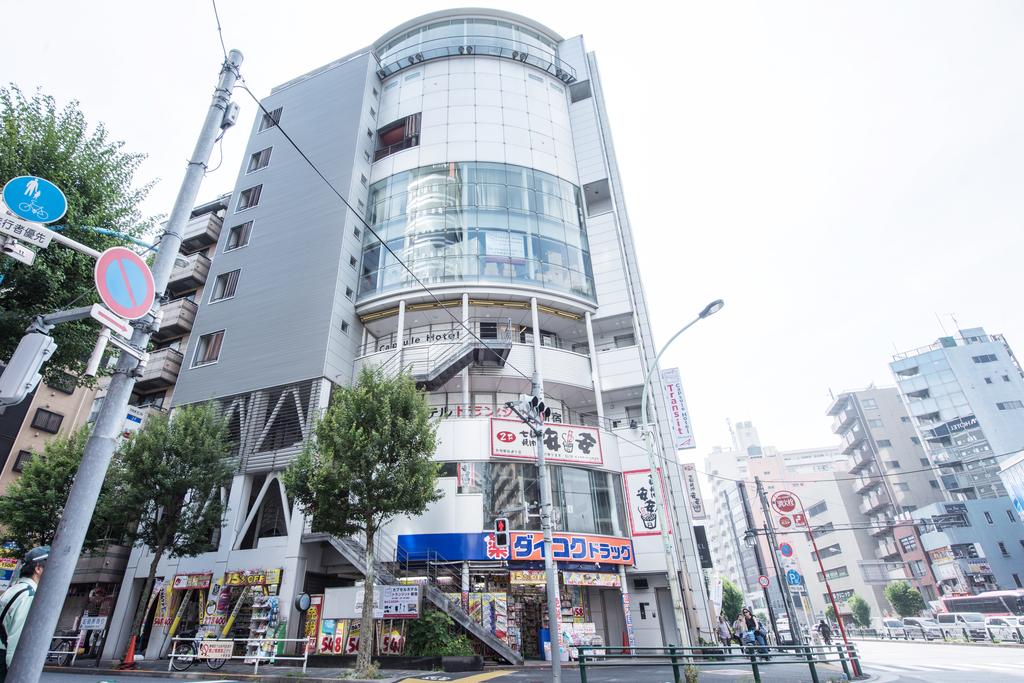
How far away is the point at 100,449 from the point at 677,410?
28.7 m

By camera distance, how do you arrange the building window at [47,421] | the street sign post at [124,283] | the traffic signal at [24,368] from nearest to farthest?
the traffic signal at [24,368] → the street sign post at [124,283] → the building window at [47,421]

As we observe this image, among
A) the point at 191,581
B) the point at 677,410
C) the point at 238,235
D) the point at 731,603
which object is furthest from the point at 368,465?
the point at 731,603

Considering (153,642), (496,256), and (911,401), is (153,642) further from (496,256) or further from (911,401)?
(911,401)

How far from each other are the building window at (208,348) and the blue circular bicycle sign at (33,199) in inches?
1015

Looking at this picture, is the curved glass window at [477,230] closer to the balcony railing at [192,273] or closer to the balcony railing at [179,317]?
the balcony railing at [179,317]

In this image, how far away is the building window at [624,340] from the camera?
31.3m

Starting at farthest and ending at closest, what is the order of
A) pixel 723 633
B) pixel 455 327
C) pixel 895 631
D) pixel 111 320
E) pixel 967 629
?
pixel 895 631
pixel 455 327
pixel 967 629
pixel 723 633
pixel 111 320

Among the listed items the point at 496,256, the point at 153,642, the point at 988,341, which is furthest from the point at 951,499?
the point at 153,642

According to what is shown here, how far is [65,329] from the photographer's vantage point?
39.2 feet

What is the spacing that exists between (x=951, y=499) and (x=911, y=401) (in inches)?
467

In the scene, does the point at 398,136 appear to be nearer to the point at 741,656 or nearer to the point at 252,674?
the point at 252,674

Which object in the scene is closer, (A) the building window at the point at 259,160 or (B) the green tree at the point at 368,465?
(B) the green tree at the point at 368,465

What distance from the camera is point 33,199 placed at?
5703mm

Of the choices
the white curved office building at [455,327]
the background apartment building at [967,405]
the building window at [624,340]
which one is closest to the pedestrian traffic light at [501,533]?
the white curved office building at [455,327]
